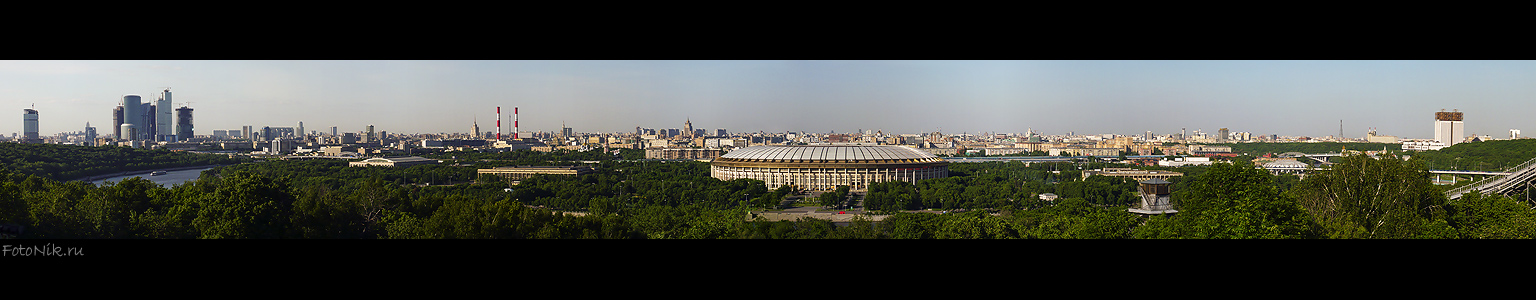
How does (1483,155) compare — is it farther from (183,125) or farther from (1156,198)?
(183,125)

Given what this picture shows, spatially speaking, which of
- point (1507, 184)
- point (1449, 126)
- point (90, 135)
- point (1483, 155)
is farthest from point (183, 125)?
point (1449, 126)

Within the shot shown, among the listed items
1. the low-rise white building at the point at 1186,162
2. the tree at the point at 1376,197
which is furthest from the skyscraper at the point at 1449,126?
the tree at the point at 1376,197

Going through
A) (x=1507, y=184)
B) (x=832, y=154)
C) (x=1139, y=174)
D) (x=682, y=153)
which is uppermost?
(x=832, y=154)

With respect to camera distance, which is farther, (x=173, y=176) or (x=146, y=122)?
Answer: (x=146, y=122)

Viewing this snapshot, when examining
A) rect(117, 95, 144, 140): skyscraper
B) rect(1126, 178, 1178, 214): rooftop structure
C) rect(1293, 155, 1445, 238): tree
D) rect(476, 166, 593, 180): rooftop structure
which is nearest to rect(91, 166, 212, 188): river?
rect(476, 166, 593, 180): rooftop structure

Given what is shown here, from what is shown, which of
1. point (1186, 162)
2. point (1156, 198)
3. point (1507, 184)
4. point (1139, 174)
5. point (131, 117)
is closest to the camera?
point (1507, 184)

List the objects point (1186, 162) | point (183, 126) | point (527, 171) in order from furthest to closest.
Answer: point (1186, 162)
point (183, 126)
point (527, 171)

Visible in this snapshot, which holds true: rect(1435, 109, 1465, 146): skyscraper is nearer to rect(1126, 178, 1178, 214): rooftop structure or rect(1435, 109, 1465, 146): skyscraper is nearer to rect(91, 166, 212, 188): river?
rect(1126, 178, 1178, 214): rooftop structure
